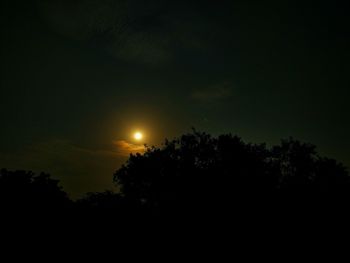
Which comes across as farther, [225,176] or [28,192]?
[225,176]

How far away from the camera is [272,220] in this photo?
28328 mm

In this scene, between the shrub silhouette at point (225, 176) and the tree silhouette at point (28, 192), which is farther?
the shrub silhouette at point (225, 176)

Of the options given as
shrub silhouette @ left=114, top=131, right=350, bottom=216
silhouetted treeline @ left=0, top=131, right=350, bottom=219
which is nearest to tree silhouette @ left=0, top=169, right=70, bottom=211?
silhouetted treeline @ left=0, top=131, right=350, bottom=219

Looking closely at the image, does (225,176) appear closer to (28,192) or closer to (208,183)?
(208,183)

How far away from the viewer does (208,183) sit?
33.3m

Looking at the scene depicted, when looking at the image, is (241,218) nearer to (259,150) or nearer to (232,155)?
(232,155)

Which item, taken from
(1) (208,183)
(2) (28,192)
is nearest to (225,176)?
(1) (208,183)

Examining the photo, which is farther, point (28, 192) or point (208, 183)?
point (208, 183)

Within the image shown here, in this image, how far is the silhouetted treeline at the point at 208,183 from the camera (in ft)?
93.8

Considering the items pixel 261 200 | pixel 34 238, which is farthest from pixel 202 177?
pixel 34 238

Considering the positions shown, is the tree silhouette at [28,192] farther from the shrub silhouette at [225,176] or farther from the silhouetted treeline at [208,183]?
the shrub silhouette at [225,176]

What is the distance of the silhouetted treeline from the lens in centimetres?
2859

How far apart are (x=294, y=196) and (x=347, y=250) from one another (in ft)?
22.5

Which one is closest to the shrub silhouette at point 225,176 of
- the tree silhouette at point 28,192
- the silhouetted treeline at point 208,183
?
the silhouetted treeline at point 208,183
